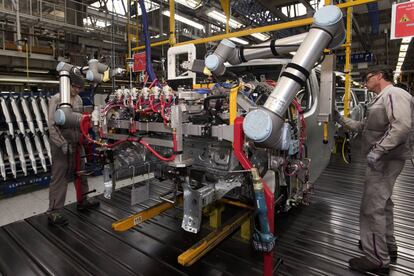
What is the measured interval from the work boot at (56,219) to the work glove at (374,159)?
3.07 meters

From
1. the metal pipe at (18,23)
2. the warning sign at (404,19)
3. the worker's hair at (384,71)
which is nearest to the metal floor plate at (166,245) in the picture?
the worker's hair at (384,71)

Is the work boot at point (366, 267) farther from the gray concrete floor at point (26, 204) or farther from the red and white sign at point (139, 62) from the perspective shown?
the red and white sign at point (139, 62)

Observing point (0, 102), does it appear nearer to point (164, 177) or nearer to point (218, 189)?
point (164, 177)

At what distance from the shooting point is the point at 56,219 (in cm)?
307

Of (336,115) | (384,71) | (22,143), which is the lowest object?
(22,143)

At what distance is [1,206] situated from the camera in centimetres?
372

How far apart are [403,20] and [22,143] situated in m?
5.43

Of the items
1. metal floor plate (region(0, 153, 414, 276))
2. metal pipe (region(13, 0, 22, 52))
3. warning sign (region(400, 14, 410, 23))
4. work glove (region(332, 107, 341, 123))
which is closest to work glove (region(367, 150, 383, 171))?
work glove (region(332, 107, 341, 123))

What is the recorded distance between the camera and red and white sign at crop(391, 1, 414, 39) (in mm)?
2871

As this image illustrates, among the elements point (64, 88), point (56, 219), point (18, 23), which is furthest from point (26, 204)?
point (18, 23)

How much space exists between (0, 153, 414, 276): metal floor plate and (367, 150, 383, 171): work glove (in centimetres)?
87

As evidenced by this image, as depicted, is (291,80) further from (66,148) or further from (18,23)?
(18,23)

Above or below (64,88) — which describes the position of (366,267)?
below

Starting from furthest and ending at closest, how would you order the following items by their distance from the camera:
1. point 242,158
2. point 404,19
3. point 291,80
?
point 404,19 < point 242,158 < point 291,80
